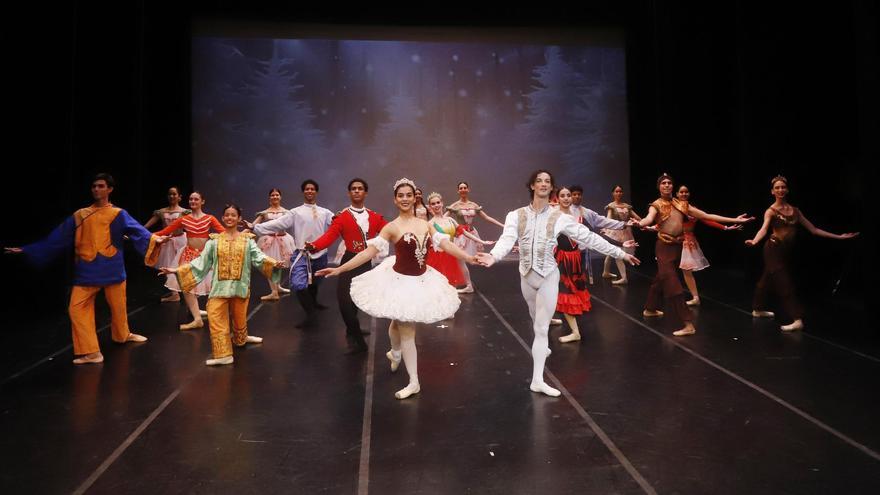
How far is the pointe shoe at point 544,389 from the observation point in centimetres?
374

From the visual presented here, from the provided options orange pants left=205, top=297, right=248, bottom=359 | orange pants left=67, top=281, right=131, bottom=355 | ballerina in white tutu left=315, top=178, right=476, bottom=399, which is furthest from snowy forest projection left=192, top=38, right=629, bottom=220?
ballerina in white tutu left=315, top=178, right=476, bottom=399

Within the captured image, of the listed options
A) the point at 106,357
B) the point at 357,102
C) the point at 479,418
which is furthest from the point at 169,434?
the point at 357,102

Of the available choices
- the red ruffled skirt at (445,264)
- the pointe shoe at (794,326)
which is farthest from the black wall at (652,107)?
the red ruffled skirt at (445,264)

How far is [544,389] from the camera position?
378 centimetres

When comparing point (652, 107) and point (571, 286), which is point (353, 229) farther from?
point (652, 107)

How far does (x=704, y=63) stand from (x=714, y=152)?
152cm

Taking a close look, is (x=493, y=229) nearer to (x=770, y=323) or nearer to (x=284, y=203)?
(x=284, y=203)

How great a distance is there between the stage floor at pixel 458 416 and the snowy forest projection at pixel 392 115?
6525mm

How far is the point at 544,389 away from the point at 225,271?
8.79ft

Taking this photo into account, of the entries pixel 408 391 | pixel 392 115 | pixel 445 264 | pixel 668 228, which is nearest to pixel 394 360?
pixel 408 391

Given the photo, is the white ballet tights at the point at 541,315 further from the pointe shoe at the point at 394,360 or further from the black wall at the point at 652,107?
the black wall at the point at 652,107

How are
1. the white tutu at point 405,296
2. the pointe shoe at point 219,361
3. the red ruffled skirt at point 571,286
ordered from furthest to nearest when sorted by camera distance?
the red ruffled skirt at point 571,286 → the pointe shoe at point 219,361 → the white tutu at point 405,296

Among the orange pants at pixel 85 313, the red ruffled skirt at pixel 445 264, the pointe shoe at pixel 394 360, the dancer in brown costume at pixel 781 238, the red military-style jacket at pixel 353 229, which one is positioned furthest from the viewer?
the red ruffled skirt at pixel 445 264

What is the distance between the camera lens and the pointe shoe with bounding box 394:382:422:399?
12.3 ft
